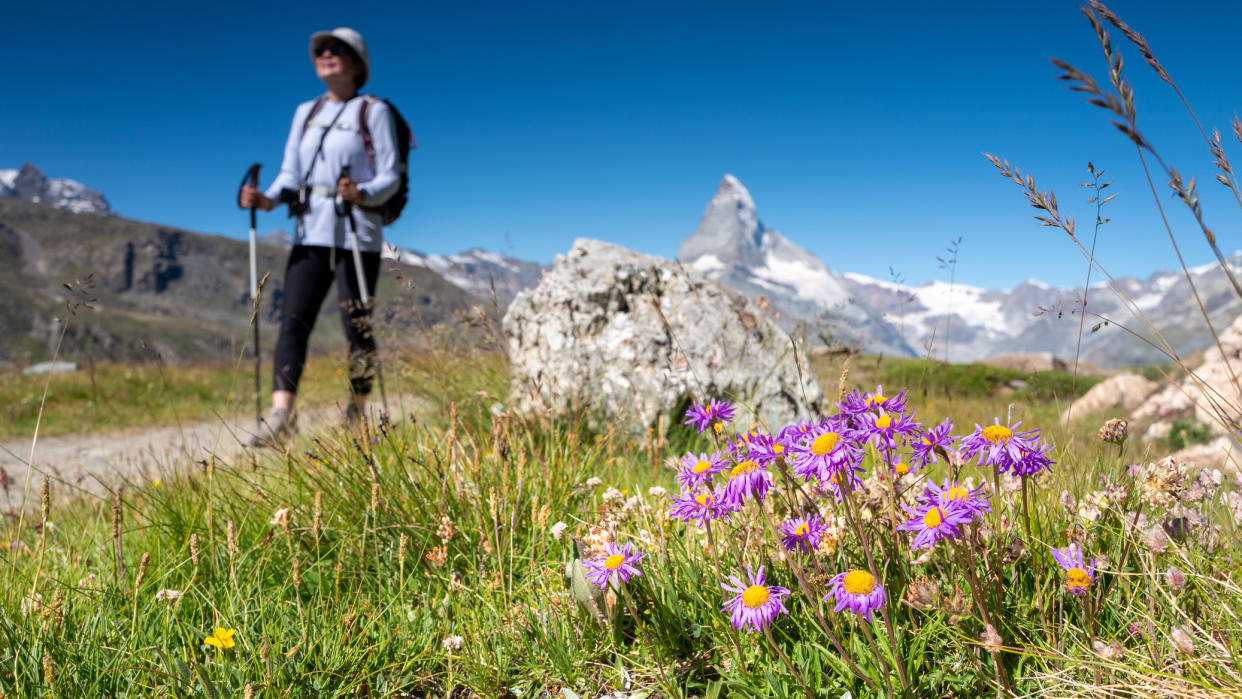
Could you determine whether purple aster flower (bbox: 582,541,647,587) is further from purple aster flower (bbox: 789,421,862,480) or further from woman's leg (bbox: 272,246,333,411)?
woman's leg (bbox: 272,246,333,411)

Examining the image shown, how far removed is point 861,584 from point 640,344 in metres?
3.59

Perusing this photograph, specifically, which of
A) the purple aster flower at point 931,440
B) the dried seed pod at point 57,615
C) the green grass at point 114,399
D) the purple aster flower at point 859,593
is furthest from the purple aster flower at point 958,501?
the green grass at point 114,399

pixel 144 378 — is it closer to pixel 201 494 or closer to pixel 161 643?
pixel 201 494

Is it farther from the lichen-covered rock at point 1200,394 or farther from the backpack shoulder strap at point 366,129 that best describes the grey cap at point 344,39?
the lichen-covered rock at point 1200,394

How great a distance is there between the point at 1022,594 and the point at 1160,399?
1026cm

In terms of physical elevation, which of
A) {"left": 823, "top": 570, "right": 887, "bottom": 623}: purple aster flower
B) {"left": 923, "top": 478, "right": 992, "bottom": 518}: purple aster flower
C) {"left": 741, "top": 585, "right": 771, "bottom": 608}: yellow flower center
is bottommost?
{"left": 741, "top": 585, "right": 771, "bottom": 608}: yellow flower center

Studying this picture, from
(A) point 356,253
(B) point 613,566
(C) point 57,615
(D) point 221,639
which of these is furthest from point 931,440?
(A) point 356,253

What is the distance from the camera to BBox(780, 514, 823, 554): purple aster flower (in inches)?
60.1

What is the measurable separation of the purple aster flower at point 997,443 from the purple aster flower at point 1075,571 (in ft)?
0.91

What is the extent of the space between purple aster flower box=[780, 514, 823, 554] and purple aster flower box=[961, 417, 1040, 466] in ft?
1.25

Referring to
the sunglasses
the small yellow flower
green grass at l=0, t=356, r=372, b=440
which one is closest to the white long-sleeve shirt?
the sunglasses

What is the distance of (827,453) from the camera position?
1299mm

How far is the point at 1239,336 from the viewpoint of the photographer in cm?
802

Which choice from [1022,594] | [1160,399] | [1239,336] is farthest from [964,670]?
[1160,399]
